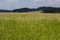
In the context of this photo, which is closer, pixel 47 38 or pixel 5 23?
pixel 47 38

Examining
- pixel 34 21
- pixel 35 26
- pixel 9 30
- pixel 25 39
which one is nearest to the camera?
pixel 25 39

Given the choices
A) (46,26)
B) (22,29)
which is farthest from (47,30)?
(22,29)

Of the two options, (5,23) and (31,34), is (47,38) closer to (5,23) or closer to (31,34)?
(31,34)

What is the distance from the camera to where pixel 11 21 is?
1252 cm

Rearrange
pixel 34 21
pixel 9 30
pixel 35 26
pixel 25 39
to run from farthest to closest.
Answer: pixel 34 21 → pixel 35 26 → pixel 9 30 → pixel 25 39

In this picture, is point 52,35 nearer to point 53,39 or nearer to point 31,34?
point 53,39

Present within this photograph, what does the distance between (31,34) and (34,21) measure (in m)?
2.15

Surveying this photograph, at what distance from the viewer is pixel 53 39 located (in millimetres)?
10266

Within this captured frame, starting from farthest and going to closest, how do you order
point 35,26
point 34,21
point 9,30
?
point 34,21 → point 35,26 → point 9,30

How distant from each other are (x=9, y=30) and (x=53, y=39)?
2.84 metres

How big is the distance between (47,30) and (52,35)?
0.77 meters

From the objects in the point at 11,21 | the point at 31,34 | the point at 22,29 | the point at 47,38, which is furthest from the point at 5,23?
the point at 47,38

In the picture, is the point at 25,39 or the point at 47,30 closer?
the point at 25,39

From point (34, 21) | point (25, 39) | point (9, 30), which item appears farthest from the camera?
point (34, 21)
